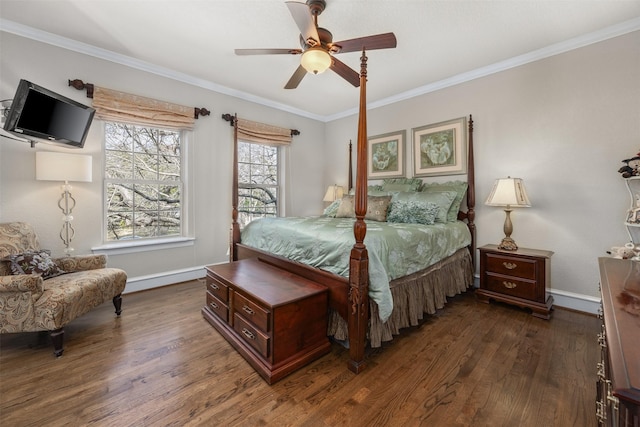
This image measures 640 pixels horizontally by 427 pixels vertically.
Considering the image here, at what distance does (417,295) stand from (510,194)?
1392 millimetres

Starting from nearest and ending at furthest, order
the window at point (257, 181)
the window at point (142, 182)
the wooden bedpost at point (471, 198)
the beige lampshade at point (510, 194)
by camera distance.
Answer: the beige lampshade at point (510, 194), the window at point (142, 182), the wooden bedpost at point (471, 198), the window at point (257, 181)

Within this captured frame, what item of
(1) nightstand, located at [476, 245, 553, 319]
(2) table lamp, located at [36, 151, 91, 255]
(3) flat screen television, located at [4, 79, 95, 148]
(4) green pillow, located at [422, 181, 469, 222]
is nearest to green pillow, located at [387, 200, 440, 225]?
(4) green pillow, located at [422, 181, 469, 222]

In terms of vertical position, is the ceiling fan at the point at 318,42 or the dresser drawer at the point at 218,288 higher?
the ceiling fan at the point at 318,42

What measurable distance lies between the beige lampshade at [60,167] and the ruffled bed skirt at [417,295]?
2660 mm

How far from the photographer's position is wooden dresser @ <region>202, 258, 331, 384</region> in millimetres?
1657

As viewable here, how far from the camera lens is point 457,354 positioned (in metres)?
1.92

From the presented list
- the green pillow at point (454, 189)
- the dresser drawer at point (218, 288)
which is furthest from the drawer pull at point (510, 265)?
the dresser drawer at point (218, 288)

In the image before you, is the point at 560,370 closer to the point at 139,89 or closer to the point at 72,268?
the point at 72,268

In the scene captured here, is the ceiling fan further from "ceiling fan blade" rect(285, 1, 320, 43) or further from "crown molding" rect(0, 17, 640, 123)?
"crown molding" rect(0, 17, 640, 123)

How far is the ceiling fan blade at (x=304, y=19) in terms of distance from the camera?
1598mm

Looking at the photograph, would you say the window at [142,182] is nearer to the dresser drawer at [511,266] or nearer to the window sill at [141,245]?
the window sill at [141,245]

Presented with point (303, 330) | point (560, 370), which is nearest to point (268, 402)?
point (303, 330)

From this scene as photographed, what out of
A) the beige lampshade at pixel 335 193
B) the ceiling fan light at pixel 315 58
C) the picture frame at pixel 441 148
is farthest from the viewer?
the beige lampshade at pixel 335 193

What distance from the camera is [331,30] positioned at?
2424 millimetres
